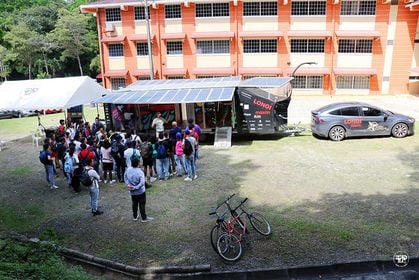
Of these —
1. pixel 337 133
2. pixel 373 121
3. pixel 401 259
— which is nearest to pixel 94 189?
pixel 401 259

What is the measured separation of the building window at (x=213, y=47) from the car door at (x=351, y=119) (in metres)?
16.6

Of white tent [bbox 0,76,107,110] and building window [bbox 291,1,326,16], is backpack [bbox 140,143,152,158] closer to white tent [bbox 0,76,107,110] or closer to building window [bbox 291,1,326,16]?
white tent [bbox 0,76,107,110]

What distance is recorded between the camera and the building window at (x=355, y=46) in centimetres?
2930

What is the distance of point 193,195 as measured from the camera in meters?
10.5

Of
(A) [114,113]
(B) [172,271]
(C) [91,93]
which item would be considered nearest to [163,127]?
(A) [114,113]

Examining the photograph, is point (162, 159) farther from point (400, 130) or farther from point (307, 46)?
point (307, 46)

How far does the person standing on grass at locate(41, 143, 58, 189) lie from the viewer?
1155 centimetres

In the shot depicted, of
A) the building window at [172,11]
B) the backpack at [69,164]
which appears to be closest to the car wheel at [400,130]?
the backpack at [69,164]

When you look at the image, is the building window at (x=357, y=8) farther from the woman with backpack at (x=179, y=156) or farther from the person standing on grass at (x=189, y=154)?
the woman with backpack at (x=179, y=156)

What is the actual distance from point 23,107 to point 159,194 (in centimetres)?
1075

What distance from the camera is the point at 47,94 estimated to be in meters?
18.2

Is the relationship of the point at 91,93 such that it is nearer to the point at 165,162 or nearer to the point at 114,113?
the point at 114,113

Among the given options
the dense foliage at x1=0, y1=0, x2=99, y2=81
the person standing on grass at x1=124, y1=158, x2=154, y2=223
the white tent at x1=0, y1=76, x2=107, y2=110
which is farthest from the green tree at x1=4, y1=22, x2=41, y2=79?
the person standing on grass at x1=124, y1=158, x2=154, y2=223

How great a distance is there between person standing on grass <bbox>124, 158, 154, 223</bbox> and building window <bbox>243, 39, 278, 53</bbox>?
23707mm
